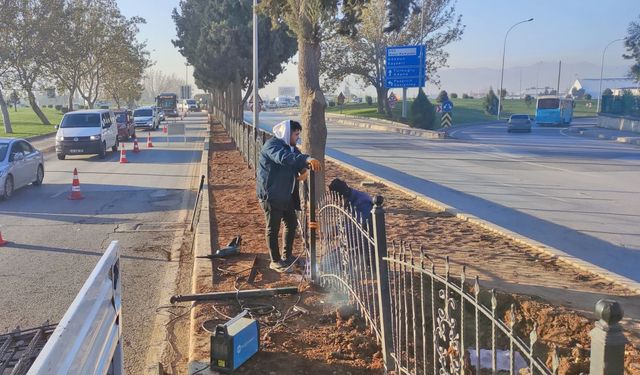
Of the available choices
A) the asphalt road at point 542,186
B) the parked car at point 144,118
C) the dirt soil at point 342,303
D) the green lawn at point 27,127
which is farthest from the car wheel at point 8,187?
the parked car at point 144,118

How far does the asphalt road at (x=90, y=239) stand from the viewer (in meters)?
5.67

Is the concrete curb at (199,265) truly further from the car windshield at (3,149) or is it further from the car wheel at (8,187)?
the car windshield at (3,149)

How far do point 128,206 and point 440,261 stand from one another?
7430 millimetres

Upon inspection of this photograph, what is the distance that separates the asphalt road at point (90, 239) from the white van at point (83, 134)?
341 cm

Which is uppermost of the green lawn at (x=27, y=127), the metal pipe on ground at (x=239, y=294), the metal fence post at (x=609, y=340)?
the metal fence post at (x=609, y=340)

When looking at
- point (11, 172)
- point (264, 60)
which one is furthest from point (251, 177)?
point (264, 60)

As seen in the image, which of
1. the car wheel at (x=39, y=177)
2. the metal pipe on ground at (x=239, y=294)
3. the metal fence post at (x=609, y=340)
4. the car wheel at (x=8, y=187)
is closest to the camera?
the metal fence post at (x=609, y=340)

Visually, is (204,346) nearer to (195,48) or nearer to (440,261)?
(440,261)

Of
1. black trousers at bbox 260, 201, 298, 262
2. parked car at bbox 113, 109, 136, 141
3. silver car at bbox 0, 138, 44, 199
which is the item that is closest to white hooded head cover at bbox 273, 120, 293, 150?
black trousers at bbox 260, 201, 298, 262

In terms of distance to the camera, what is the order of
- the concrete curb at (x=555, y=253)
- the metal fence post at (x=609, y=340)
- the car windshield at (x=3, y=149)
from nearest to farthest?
the metal fence post at (x=609, y=340) → the concrete curb at (x=555, y=253) → the car windshield at (x=3, y=149)

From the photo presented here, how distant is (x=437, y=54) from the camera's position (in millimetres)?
52719

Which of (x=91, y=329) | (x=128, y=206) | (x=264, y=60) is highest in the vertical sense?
(x=264, y=60)

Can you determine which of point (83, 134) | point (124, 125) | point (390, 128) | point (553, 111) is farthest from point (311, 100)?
point (553, 111)

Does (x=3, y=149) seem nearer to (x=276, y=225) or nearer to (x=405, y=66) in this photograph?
(x=276, y=225)
